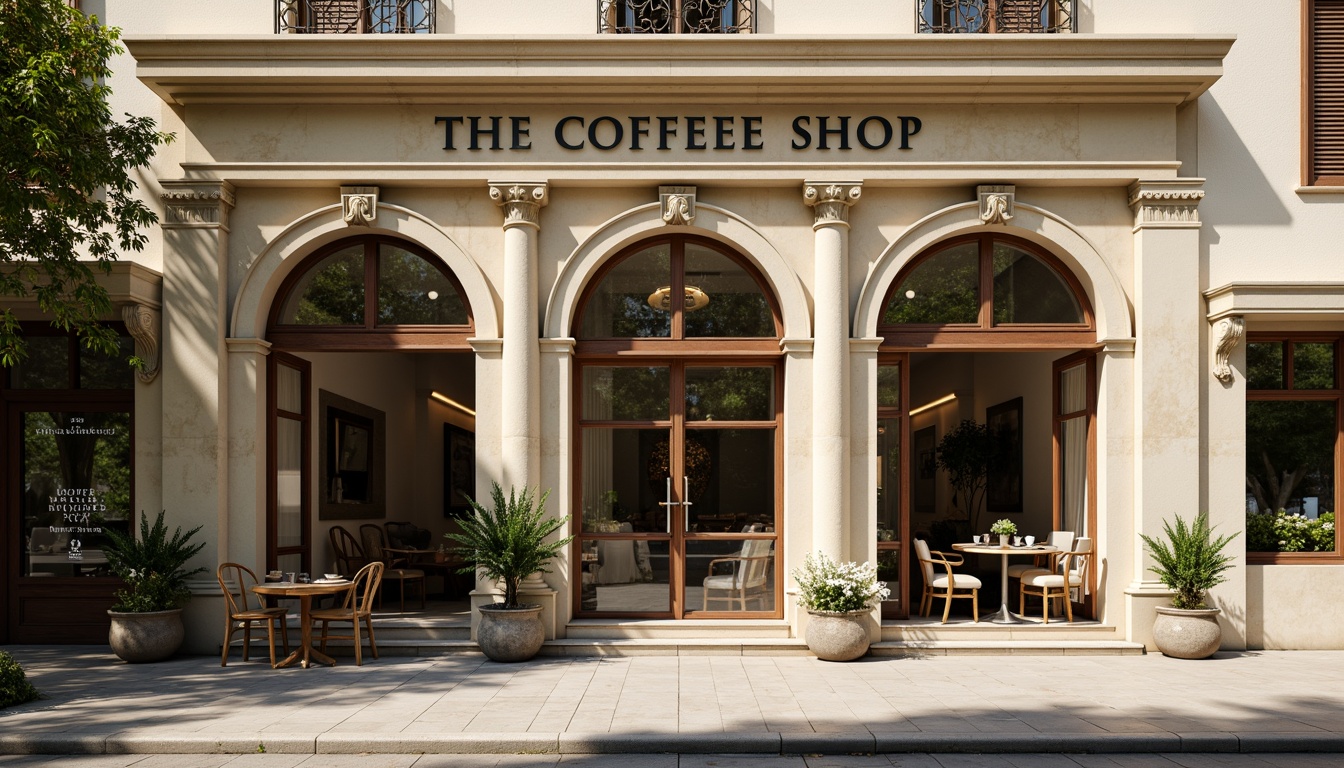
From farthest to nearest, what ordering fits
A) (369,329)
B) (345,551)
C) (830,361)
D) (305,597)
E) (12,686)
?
(345,551) → (369,329) → (830,361) → (305,597) → (12,686)

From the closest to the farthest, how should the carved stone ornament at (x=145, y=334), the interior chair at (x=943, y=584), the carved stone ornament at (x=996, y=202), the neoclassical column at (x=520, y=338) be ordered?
the carved stone ornament at (x=145, y=334), the neoclassical column at (x=520, y=338), the carved stone ornament at (x=996, y=202), the interior chair at (x=943, y=584)

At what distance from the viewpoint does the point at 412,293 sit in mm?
10867

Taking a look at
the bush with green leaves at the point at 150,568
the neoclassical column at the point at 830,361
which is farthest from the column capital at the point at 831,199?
the bush with green leaves at the point at 150,568

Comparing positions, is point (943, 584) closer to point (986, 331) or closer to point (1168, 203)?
point (986, 331)

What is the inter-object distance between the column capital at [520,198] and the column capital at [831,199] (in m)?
2.74

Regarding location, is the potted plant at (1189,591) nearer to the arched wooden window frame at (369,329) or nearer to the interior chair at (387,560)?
the arched wooden window frame at (369,329)

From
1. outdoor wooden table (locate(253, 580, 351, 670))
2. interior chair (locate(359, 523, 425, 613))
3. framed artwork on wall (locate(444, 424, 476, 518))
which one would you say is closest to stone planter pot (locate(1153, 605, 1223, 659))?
outdoor wooden table (locate(253, 580, 351, 670))

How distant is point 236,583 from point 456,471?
21.8 ft

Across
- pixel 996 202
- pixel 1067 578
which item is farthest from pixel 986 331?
pixel 1067 578

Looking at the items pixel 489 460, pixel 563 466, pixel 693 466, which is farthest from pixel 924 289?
pixel 489 460

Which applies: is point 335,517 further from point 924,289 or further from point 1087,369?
point 1087,369

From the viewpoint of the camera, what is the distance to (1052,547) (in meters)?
11.3

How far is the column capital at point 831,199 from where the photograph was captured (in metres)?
10.2

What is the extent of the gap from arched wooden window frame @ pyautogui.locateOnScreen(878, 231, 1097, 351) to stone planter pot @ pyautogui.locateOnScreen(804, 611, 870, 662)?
9.45 ft
